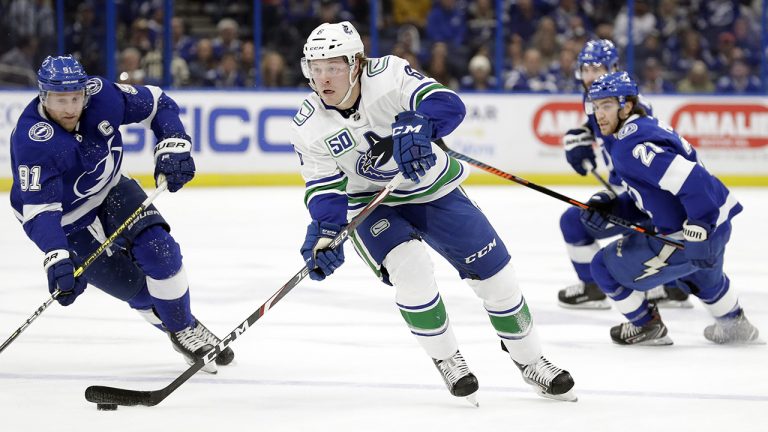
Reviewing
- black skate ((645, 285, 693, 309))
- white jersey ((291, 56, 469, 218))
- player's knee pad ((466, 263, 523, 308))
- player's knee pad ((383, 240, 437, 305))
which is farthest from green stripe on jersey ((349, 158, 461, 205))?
black skate ((645, 285, 693, 309))

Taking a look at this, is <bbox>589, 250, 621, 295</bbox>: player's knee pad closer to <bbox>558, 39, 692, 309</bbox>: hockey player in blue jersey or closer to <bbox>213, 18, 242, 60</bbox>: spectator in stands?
<bbox>558, 39, 692, 309</bbox>: hockey player in blue jersey

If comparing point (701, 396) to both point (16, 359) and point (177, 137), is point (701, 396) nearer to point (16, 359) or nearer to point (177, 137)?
point (177, 137)

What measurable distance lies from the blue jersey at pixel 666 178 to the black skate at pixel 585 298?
37.4 inches

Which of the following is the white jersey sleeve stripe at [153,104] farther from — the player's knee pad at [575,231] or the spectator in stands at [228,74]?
the spectator in stands at [228,74]

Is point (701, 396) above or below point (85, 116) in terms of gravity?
below

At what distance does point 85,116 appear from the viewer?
3.75m

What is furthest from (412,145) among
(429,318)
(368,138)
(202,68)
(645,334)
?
(202,68)

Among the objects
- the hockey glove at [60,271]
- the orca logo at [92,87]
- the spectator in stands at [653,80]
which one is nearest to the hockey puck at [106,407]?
the hockey glove at [60,271]

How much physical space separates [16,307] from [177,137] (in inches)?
60.2

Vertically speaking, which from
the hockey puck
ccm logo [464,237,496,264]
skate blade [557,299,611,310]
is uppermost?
ccm logo [464,237,496,264]

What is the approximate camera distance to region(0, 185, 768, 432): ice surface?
3.23 m

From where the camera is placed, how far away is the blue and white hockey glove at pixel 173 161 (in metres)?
3.87

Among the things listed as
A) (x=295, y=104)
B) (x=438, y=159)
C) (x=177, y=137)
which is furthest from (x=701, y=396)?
(x=295, y=104)

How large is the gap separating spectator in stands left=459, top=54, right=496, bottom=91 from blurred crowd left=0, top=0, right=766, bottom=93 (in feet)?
0.04
